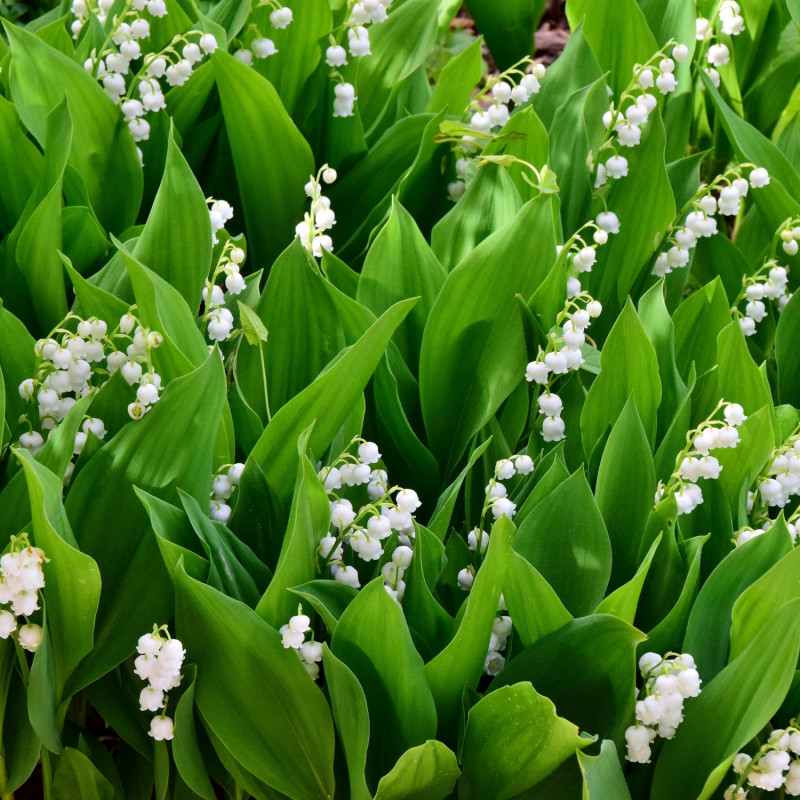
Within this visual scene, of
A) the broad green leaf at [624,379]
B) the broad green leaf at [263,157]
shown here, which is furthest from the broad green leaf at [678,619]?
the broad green leaf at [263,157]

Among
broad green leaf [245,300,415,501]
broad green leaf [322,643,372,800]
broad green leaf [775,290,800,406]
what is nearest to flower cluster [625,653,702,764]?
broad green leaf [322,643,372,800]

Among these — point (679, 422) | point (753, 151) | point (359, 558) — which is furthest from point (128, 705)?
point (753, 151)

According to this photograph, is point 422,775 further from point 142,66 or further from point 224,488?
point 142,66

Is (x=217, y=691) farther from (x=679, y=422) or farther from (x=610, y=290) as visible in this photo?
(x=610, y=290)

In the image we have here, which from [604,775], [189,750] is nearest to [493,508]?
[604,775]

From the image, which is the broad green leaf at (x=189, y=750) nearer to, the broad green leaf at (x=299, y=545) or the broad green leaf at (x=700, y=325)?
the broad green leaf at (x=299, y=545)

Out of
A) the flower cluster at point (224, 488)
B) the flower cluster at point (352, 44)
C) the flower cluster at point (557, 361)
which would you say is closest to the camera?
the flower cluster at point (224, 488)
